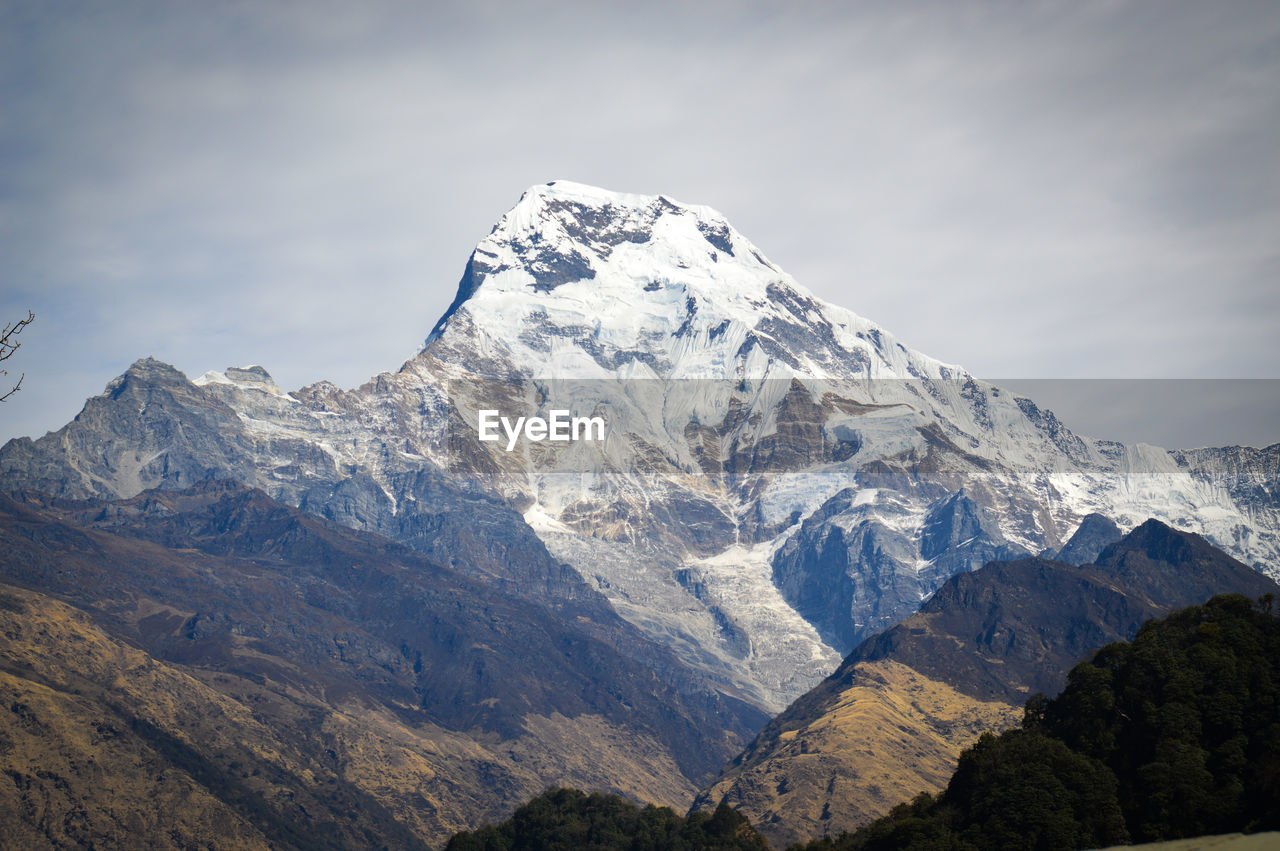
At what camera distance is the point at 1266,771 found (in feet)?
572

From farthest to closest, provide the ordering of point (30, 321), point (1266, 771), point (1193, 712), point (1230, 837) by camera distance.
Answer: point (1193, 712) → point (1266, 771) → point (1230, 837) → point (30, 321)

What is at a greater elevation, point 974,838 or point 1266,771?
point 1266,771

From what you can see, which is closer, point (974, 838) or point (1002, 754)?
point (974, 838)

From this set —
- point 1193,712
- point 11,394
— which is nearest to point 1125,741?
point 1193,712

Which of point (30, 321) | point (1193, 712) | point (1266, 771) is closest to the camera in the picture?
point (30, 321)

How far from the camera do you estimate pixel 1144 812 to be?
183 m

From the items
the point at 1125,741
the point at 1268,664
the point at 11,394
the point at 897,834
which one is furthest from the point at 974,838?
the point at 11,394

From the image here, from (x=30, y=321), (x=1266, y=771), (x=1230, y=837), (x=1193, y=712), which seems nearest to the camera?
(x=30, y=321)

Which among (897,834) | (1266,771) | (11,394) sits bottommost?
(897,834)

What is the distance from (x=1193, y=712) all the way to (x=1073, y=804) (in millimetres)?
24027

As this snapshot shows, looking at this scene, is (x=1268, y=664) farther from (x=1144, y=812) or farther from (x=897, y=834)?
(x=897, y=834)

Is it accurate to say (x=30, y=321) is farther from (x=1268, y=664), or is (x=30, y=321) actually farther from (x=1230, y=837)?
(x=1268, y=664)

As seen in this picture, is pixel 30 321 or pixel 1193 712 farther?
pixel 1193 712

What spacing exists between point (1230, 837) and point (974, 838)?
34.8 metres
